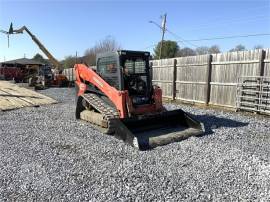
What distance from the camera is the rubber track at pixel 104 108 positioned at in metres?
8.00

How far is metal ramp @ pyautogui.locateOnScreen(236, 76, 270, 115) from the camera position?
10.6 m

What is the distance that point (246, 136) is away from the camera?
309 inches

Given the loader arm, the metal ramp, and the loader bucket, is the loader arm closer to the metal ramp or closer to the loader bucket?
the loader bucket

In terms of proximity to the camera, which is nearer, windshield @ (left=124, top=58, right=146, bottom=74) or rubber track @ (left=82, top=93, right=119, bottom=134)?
rubber track @ (left=82, top=93, right=119, bottom=134)

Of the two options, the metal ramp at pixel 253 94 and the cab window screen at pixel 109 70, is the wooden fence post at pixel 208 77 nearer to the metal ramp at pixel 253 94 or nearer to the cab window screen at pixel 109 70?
the metal ramp at pixel 253 94

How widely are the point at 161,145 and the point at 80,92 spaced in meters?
4.46

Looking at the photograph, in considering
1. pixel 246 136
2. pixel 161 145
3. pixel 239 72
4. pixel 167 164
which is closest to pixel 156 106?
pixel 161 145

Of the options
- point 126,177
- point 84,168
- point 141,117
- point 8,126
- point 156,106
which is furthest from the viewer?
point 8,126

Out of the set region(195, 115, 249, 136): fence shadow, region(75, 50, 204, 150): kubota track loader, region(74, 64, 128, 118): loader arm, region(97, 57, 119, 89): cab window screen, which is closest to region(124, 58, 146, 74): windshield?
region(75, 50, 204, 150): kubota track loader

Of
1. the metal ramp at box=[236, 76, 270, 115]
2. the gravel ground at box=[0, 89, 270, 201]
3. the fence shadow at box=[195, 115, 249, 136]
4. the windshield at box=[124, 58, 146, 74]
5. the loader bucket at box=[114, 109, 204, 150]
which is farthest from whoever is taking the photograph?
the metal ramp at box=[236, 76, 270, 115]

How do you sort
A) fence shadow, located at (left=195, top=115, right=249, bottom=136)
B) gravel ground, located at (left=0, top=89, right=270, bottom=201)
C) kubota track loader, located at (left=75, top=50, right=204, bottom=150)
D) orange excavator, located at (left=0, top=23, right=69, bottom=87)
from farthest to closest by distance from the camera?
orange excavator, located at (left=0, top=23, right=69, bottom=87)
fence shadow, located at (left=195, top=115, right=249, bottom=136)
kubota track loader, located at (left=75, top=50, right=204, bottom=150)
gravel ground, located at (left=0, top=89, right=270, bottom=201)

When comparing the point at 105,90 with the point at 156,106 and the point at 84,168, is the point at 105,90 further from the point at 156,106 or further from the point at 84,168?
the point at 84,168

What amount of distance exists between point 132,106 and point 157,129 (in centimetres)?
91

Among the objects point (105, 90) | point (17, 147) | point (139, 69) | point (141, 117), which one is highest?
point (139, 69)
